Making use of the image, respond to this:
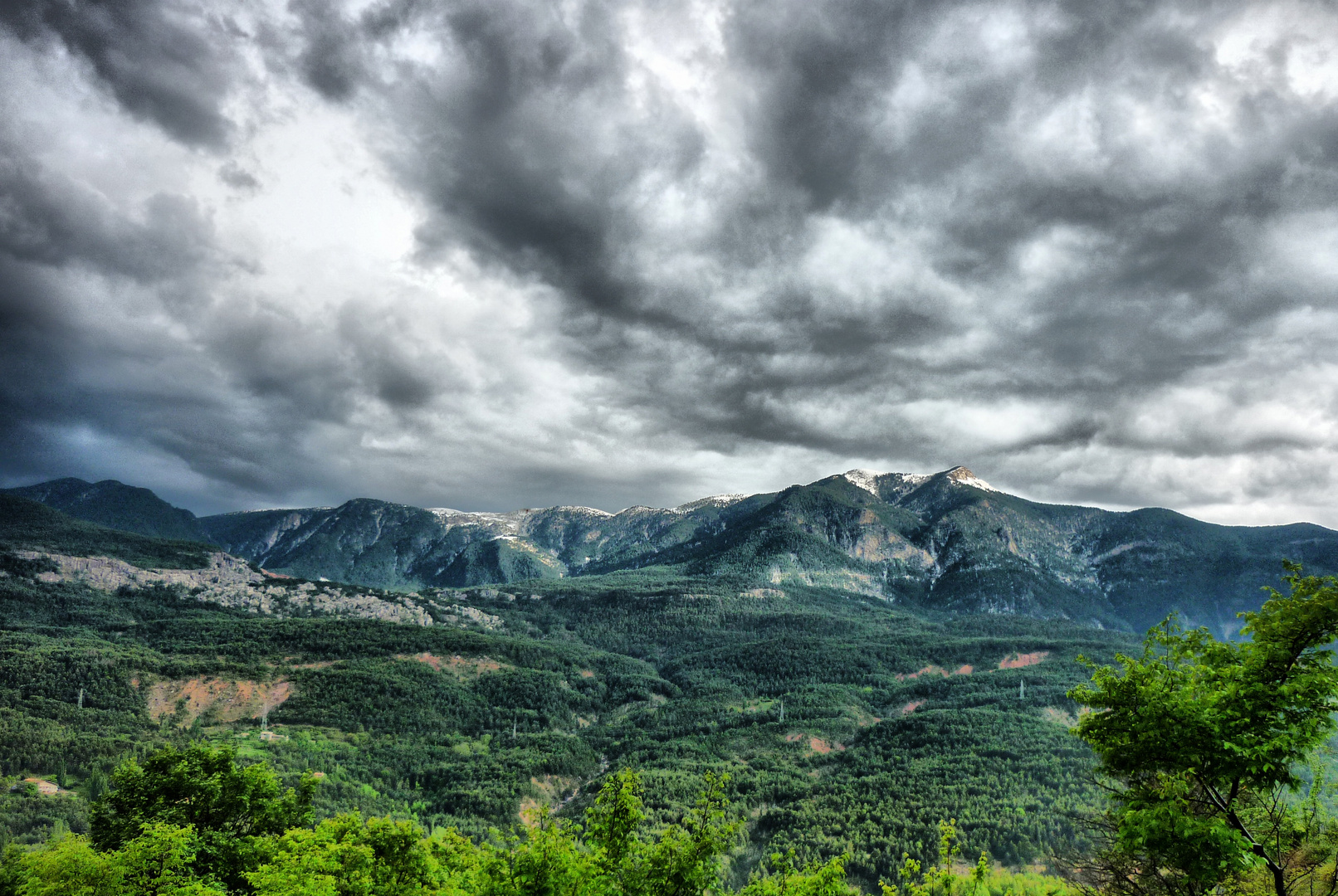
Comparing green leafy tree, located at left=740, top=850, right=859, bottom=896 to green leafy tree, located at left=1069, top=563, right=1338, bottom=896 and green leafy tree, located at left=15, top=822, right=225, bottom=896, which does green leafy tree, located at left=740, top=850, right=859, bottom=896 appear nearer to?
green leafy tree, located at left=1069, top=563, right=1338, bottom=896

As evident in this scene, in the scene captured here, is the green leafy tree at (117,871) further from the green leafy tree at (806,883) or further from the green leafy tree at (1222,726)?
the green leafy tree at (1222,726)

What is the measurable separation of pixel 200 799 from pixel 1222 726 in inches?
3094

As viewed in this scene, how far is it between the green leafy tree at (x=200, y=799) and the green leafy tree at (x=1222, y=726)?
217 feet

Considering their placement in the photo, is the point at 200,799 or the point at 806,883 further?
the point at 200,799

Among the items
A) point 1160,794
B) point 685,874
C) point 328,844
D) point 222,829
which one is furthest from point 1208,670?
point 222,829

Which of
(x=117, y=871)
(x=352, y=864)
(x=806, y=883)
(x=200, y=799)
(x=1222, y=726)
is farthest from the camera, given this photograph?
(x=200, y=799)

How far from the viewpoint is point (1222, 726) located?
59.1 ft

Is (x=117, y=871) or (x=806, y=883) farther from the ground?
(x=806, y=883)

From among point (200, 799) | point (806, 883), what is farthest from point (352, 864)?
point (200, 799)

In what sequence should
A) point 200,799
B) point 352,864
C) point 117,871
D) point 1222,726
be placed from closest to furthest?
1. point 1222,726
2. point 117,871
3. point 352,864
4. point 200,799

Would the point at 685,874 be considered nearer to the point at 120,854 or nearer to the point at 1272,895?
the point at 1272,895

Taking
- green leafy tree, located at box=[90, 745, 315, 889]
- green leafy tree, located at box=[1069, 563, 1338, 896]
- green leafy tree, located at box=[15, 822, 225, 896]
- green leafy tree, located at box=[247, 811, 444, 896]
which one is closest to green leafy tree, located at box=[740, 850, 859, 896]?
green leafy tree, located at box=[1069, 563, 1338, 896]

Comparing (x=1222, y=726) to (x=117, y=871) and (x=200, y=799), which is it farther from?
(x=200, y=799)

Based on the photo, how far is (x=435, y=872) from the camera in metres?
44.2
